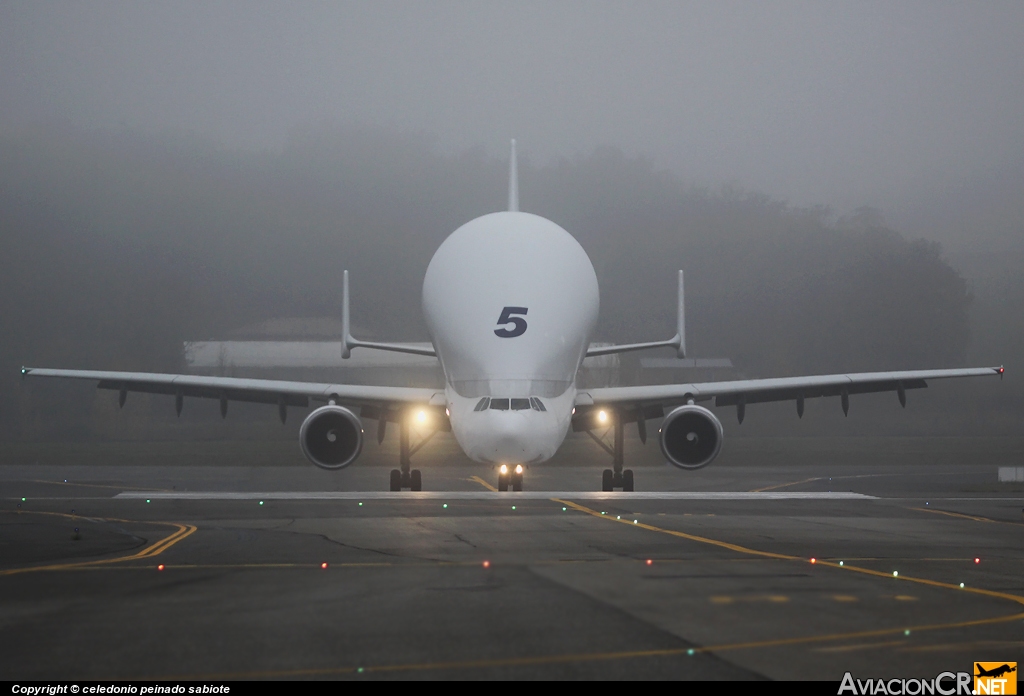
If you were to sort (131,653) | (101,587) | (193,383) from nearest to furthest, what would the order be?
(131,653)
(101,587)
(193,383)

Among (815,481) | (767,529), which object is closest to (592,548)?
(767,529)

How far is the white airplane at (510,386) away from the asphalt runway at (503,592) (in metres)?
5.45

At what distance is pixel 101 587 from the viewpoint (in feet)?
30.7

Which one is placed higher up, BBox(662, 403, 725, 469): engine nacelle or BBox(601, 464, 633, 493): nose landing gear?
BBox(662, 403, 725, 469): engine nacelle

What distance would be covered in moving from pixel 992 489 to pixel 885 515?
1089cm

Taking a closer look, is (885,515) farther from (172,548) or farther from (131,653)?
(131,653)

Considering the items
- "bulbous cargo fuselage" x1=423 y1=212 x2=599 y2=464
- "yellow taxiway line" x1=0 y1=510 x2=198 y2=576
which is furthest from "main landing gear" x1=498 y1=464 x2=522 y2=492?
"yellow taxiway line" x1=0 y1=510 x2=198 y2=576

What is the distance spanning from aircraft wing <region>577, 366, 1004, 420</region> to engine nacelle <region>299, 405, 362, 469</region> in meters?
6.18

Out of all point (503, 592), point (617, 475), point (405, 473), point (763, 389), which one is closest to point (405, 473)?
point (405, 473)

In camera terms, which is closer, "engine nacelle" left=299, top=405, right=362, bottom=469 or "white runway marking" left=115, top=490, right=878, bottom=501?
"white runway marking" left=115, top=490, right=878, bottom=501

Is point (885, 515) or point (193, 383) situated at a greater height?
point (193, 383)

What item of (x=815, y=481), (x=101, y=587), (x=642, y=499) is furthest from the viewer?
(x=815, y=481)

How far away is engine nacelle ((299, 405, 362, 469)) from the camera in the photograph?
28.1 meters

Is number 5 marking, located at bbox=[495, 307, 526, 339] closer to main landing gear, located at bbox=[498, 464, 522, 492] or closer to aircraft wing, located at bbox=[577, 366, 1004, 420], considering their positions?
main landing gear, located at bbox=[498, 464, 522, 492]
